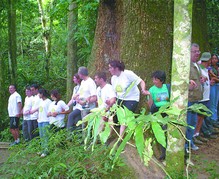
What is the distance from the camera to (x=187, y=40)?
13.8ft

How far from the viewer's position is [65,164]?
5.19 metres

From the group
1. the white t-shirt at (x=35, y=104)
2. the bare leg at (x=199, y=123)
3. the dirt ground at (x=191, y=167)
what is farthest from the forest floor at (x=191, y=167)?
the white t-shirt at (x=35, y=104)

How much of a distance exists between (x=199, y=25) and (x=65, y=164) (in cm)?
531

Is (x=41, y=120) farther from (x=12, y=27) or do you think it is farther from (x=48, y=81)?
(x=48, y=81)

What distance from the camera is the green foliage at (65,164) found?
16.4ft

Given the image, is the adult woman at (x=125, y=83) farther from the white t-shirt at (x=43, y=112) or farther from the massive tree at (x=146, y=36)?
the white t-shirt at (x=43, y=112)

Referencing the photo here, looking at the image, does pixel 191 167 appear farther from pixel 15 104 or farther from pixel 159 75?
pixel 15 104

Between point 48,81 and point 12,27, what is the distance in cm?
395

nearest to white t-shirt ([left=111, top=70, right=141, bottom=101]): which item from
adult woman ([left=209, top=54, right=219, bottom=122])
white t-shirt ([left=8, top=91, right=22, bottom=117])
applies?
adult woman ([left=209, top=54, right=219, bottom=122])

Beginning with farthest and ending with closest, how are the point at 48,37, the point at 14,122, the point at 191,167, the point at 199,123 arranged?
the point at 48,37 < the point at 14,122 < the point at 199,123 < the point at 191,167

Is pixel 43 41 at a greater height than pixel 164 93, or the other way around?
pixel 43 41

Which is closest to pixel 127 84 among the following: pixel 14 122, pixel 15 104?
pixel 15 104

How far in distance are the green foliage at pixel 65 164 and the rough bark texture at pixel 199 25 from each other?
13.9 ft

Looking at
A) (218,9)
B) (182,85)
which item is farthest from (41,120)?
(218,9)
